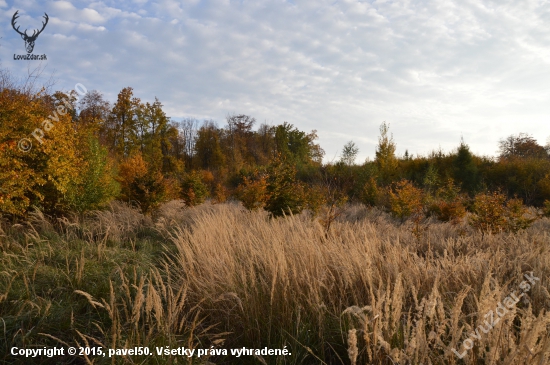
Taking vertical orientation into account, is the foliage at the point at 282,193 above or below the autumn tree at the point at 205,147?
below

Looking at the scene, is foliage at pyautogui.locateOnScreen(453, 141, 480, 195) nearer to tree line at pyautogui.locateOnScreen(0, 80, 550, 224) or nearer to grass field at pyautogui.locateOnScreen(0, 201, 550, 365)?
tree line at pyautogui.locateOnScreen(0, 80, 550, 224)

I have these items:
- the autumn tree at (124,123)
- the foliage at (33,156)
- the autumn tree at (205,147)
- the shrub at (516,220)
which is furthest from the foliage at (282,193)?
the autumn tree at (205,147)

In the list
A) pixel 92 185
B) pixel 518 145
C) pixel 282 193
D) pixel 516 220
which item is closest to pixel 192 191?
pixel 92 185

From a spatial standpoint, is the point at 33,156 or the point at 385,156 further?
the point at 385,156

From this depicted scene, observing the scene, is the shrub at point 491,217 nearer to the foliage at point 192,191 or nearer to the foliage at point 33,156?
the foliage at point 33,156

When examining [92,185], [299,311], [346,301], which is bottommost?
[346,301]

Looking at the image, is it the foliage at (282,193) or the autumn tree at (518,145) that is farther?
the autumn tree at (518,145)

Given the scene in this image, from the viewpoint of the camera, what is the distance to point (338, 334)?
2.71 m

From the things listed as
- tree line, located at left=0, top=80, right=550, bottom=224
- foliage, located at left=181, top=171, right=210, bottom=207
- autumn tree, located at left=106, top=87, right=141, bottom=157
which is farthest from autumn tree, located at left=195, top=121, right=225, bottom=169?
foliage, located at left=181, top=171, right=210, bottom=207

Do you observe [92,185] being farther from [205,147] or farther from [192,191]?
[205,147]

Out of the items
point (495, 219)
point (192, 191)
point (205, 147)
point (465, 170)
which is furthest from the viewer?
point (205, 147)

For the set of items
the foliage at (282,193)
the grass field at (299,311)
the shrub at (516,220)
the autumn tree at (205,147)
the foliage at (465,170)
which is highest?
the autumn tree at (205,147)

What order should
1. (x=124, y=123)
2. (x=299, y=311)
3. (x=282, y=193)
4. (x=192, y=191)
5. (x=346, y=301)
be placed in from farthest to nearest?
(x=124, y=123)
(x=192, y=191)
(x=282, y=193)
(x=346, y=301)
(x=299, y=311)

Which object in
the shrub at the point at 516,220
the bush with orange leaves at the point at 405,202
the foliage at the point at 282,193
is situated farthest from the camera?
the bush with orange leaves at the point at 405,202
